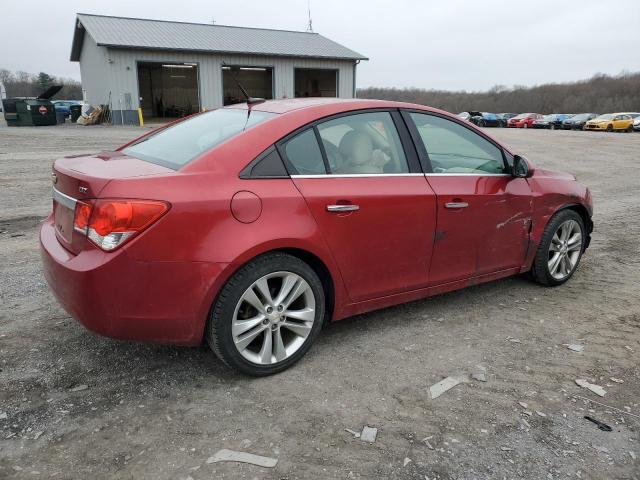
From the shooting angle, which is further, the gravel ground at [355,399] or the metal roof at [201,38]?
the metal roof at [201,38]

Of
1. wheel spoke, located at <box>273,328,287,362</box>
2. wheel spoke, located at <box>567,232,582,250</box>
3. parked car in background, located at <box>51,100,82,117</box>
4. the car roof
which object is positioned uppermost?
parked car in background, located at <box>51,100,82,117</box>

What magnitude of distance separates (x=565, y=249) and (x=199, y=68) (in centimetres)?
2724

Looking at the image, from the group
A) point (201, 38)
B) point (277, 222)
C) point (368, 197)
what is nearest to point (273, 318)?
point (277, 222)

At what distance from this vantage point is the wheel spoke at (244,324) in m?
2.85

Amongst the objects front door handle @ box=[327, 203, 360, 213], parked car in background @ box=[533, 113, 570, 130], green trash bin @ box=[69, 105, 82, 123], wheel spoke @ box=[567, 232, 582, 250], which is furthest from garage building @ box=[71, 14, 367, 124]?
front door handle @ box=[327, 203, 360, 213]

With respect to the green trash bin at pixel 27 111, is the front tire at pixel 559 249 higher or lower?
lower

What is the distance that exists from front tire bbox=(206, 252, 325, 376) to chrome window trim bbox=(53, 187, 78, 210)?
0.93m

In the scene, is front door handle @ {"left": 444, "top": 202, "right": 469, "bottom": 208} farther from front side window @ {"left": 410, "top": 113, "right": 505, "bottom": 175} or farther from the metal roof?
the metal roof

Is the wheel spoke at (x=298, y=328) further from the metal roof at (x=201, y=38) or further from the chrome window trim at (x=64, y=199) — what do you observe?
the metal roof at (x=201, y=38)

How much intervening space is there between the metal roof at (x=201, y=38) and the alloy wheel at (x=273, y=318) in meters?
26.8

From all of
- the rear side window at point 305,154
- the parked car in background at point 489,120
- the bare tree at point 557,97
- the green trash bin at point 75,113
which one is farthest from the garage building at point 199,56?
the bare tree at point 557,97

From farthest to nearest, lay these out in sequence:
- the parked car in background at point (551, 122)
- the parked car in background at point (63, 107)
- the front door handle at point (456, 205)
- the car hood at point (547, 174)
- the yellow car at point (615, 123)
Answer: the parked car in background at point (551, 122)
the yellow car at point (615, 123)
the parked car in background at point (63, 107)
the car hood at point (547, 174)
the front door handle at point (456, 205)

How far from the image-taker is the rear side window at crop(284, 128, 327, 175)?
307 cm

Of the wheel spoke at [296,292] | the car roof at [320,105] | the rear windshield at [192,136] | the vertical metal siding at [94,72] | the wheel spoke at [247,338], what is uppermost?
the vertical metal siding at [94,72]
